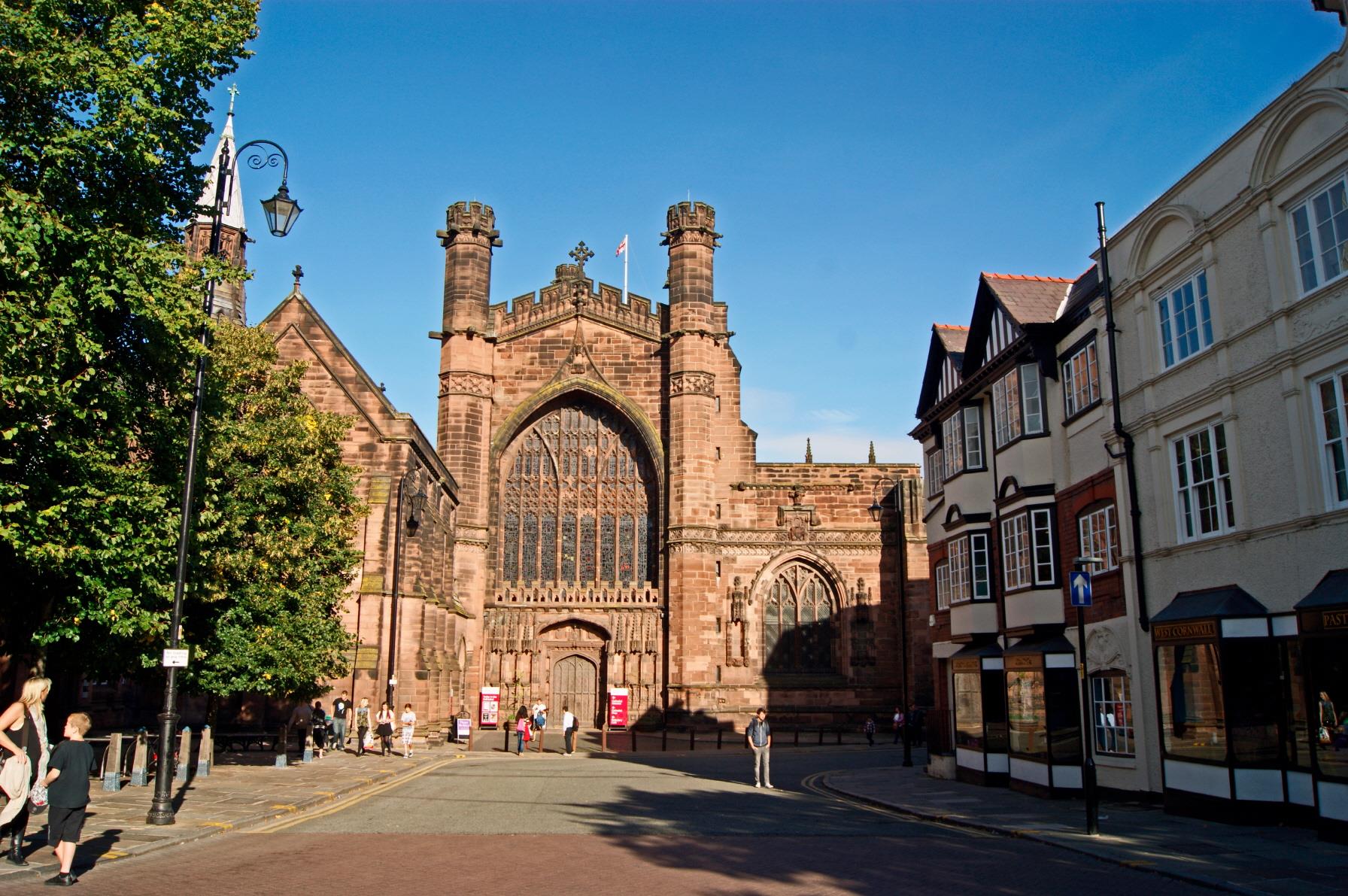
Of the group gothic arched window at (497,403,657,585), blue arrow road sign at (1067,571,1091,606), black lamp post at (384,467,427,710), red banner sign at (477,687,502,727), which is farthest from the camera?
gothic arched window at (497,403,657,585)

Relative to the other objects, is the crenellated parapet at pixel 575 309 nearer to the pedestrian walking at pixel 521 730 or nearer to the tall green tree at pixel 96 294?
the pedestrian walking at pixel 521 730

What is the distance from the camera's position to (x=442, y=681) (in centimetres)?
3766

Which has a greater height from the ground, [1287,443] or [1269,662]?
[1287,443]

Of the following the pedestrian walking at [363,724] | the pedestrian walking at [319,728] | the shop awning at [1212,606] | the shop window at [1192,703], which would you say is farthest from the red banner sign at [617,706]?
the shop awning at [1212,606]

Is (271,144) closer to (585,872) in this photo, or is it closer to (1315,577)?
(585,872)

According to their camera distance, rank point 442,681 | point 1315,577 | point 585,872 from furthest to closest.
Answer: point 442,681, point 1315,577, point 585,872

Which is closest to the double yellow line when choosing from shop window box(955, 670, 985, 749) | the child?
the child

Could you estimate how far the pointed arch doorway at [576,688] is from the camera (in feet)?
142

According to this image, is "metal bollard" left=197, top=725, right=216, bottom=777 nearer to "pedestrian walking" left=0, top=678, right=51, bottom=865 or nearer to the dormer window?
"pedestrian walking" left=0, top=678, right=51, bottom=865

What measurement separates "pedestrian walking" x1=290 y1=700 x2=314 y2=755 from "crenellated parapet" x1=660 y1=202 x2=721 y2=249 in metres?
24.7

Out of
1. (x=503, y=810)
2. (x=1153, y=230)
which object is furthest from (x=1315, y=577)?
(x=503, y=810)

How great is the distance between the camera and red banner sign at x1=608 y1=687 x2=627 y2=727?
4069 cm

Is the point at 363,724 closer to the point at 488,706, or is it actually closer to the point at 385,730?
the point at 385,730

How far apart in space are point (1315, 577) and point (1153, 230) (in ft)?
22.8
